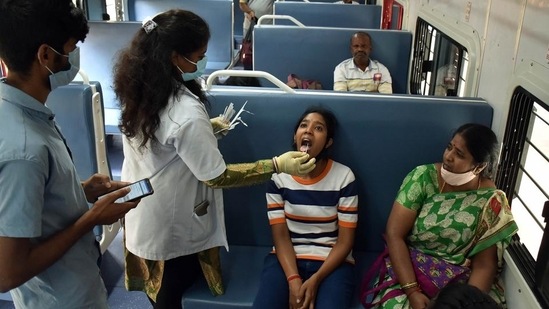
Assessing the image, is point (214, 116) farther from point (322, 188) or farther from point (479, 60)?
point (479, 60)

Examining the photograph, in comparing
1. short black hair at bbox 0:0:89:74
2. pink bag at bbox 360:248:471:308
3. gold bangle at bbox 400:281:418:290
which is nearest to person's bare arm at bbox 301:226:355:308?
pink bag at bbox 360:248:471:308

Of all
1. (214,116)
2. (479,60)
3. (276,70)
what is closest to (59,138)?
(214,116)

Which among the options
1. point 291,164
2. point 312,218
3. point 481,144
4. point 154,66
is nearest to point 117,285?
point 312,218

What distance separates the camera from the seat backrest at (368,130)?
7.32ft

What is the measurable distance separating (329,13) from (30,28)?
4.16 m

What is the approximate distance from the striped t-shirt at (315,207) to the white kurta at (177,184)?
1.16ft

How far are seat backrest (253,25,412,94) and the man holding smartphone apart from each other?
107 inches

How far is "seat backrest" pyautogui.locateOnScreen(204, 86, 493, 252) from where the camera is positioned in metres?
2.23

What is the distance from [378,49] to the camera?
4066mm

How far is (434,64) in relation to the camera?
12.0ft

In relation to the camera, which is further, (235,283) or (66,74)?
(235,283)

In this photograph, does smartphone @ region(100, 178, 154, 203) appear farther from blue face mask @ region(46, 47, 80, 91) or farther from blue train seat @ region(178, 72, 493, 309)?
blue train seat @ region(178, 72, 493, 309)

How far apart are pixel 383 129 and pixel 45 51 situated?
1537 millimetres

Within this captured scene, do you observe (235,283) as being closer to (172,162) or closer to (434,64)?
(172,162)
